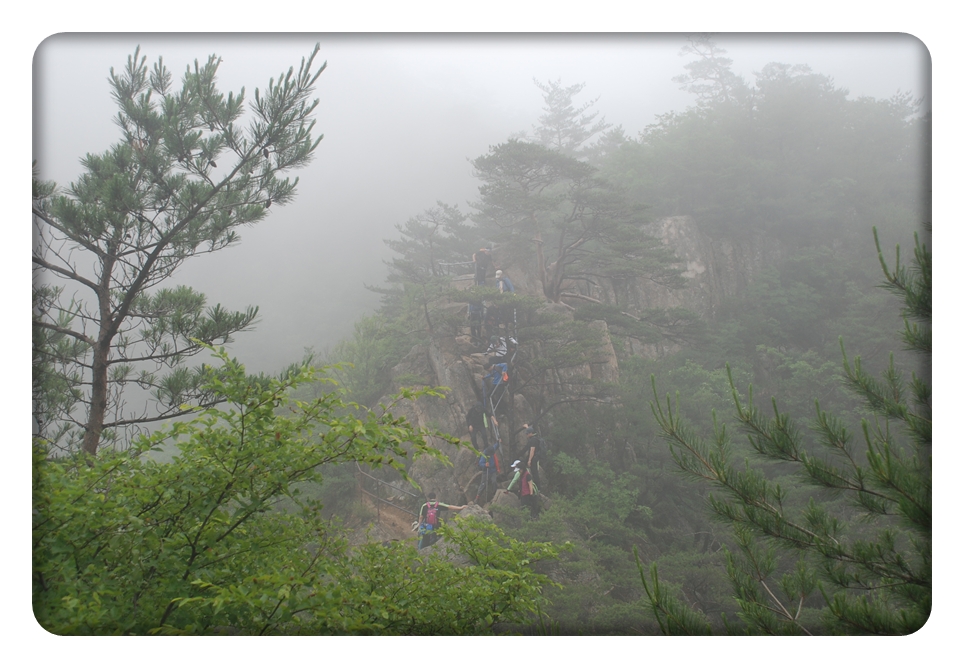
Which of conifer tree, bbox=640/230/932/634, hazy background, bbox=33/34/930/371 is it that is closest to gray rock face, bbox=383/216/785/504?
hazy background, bbox=33/34/930/371

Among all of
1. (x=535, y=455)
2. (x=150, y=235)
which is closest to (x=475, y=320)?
(x=535, y=455)

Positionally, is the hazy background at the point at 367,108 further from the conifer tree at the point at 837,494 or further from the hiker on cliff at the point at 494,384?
the conifer tree at the point at 837,494

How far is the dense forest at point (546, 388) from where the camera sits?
2029mm

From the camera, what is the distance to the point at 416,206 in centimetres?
354

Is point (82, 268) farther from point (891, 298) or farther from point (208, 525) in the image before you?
point (891, 298)

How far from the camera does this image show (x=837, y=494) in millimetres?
2100

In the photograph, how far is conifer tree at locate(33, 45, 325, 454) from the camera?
2781mm

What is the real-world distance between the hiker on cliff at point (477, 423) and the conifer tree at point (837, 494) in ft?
4.85

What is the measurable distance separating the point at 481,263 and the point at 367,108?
1187mm

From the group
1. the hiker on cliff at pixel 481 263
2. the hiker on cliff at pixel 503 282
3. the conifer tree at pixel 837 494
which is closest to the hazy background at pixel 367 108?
the hiker on cliff at pixel 481 263

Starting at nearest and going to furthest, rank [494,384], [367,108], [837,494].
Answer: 1. [837,494]
2. [367,108]
3. [494,384]

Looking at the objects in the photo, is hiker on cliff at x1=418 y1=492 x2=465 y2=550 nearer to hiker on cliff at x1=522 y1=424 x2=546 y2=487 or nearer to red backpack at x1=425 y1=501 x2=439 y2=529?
red backpack at x1=425 y1=501 x2=439 y2=529

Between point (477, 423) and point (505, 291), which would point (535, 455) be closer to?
point (477, 423)

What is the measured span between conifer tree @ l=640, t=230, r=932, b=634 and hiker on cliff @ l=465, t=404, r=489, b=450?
4.85 ft
